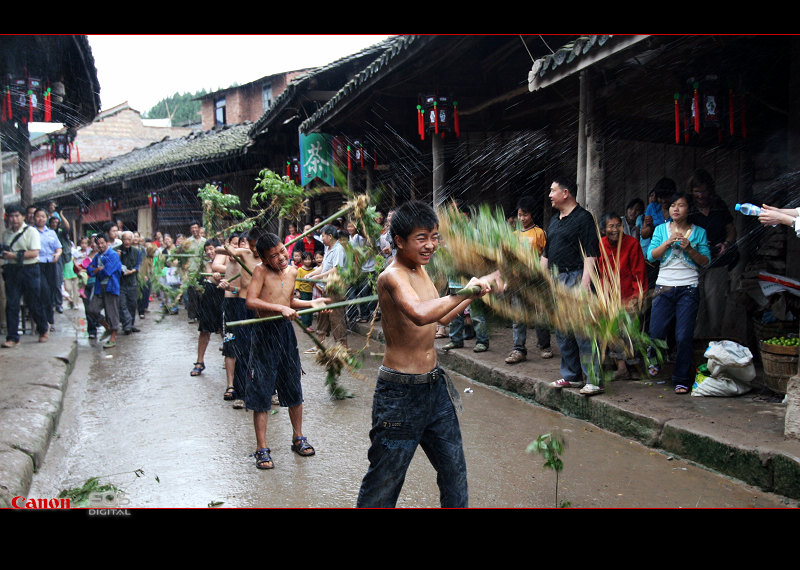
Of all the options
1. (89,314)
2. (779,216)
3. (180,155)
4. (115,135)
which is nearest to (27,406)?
(89,314)

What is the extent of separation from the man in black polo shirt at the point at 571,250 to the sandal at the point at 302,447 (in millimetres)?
2389

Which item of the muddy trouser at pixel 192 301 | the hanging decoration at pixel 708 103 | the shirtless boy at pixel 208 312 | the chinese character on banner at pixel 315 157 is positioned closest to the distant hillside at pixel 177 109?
the muddy trouser at pixel 192 301

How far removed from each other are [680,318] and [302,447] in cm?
351

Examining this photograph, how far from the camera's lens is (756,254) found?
7590 mm

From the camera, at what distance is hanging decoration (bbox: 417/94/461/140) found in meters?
8.85

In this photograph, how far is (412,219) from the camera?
304 centimetres

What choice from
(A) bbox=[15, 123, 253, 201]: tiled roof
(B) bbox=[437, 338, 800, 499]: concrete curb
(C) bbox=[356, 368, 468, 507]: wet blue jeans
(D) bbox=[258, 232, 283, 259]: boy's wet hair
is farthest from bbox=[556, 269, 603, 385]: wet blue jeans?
(A) bbox=[15, 123, 253, 201]: tiled roof

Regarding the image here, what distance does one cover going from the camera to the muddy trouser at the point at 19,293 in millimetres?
9492

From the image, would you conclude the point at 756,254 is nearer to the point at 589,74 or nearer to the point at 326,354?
the point at 589,74

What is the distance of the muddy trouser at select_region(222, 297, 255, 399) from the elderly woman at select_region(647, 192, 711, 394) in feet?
12.1

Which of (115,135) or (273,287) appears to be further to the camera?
(115,135)

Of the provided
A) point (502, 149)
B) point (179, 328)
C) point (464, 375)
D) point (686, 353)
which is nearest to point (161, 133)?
point (179, 328)

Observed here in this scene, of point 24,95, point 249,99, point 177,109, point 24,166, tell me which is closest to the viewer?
point 24,95

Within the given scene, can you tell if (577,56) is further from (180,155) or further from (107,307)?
(180,155)
